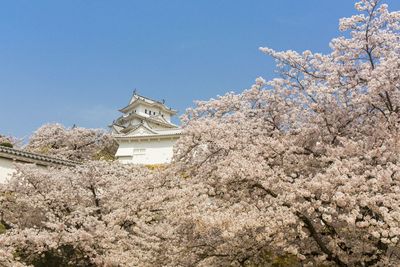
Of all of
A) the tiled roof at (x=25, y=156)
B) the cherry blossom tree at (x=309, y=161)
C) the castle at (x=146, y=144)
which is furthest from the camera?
the castle at (x=146, y=144)

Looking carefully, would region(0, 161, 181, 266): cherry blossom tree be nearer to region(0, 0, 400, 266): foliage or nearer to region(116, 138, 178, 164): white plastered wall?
region(0, 0, 400, 266): foliage

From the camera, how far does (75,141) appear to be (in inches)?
1759

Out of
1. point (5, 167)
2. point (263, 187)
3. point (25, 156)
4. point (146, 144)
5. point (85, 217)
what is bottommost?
point (263, 187)

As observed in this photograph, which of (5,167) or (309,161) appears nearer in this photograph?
(309,161)

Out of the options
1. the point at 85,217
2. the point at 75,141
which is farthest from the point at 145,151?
the point at 85,217

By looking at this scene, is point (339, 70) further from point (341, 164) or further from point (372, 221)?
point (372, 221)

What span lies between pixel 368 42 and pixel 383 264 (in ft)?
25.3

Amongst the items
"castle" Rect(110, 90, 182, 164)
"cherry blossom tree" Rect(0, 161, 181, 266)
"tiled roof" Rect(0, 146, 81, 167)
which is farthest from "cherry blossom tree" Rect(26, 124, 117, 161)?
"cherry blossom tree" Rect(0, 161, 181, 266)

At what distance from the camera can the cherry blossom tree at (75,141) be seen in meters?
44.7

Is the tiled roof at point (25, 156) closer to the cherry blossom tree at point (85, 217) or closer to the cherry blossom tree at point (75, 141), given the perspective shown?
the cherry blossom tree at point (85, 217)

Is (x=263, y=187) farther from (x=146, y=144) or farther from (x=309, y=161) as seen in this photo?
(x=146, y=144)

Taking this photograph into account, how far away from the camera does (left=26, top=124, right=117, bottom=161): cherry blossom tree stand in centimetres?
4466

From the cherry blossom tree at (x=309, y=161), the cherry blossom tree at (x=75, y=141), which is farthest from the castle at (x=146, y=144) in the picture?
the cherry blossom tree at (x=309, y=161)

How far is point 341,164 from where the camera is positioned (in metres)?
11.7
